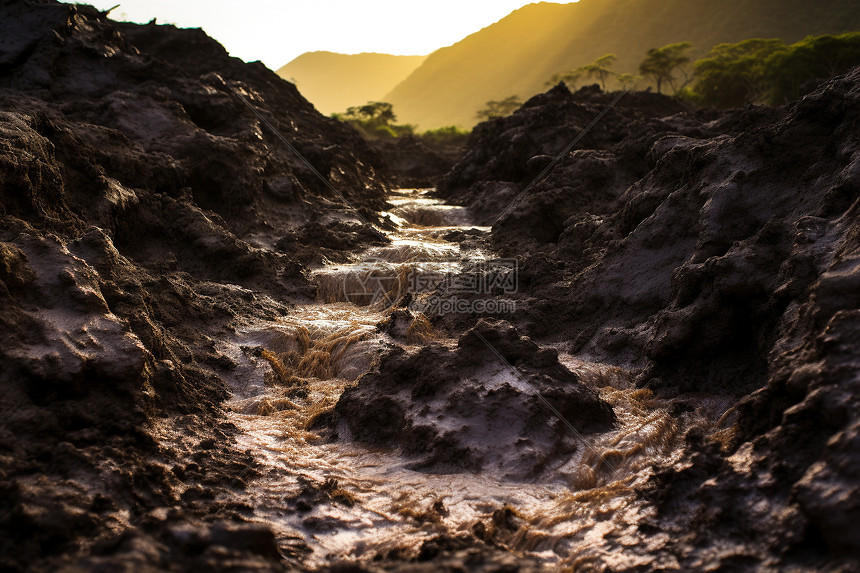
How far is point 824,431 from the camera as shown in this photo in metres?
3.06

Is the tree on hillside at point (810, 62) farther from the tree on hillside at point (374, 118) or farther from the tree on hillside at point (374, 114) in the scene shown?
the tree on hillside at point (374, 114)

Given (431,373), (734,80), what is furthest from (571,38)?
(431,373)

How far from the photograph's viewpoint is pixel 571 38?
114m

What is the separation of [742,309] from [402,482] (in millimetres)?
3330

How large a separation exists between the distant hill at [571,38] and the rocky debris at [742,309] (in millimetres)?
48780

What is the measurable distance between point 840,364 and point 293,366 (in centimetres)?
528

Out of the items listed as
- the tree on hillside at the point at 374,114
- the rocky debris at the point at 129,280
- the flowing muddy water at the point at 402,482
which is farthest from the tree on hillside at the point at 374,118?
the flowing muddy water at the point at 402,482

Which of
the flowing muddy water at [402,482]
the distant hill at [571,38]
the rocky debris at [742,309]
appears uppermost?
the distant hill at [571,38]

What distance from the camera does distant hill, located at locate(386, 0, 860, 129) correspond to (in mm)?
61094

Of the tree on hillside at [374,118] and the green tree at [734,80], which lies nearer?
the green tree at [734,80]

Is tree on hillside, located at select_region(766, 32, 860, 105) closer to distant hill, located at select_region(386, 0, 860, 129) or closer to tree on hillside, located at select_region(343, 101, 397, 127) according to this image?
distant hill, located at select_region(386, 0, 860, 129)

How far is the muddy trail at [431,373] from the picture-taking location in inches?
122

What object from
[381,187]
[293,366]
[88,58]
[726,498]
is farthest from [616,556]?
[381,187]

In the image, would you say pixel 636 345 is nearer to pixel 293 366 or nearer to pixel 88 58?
pixel 293 366
